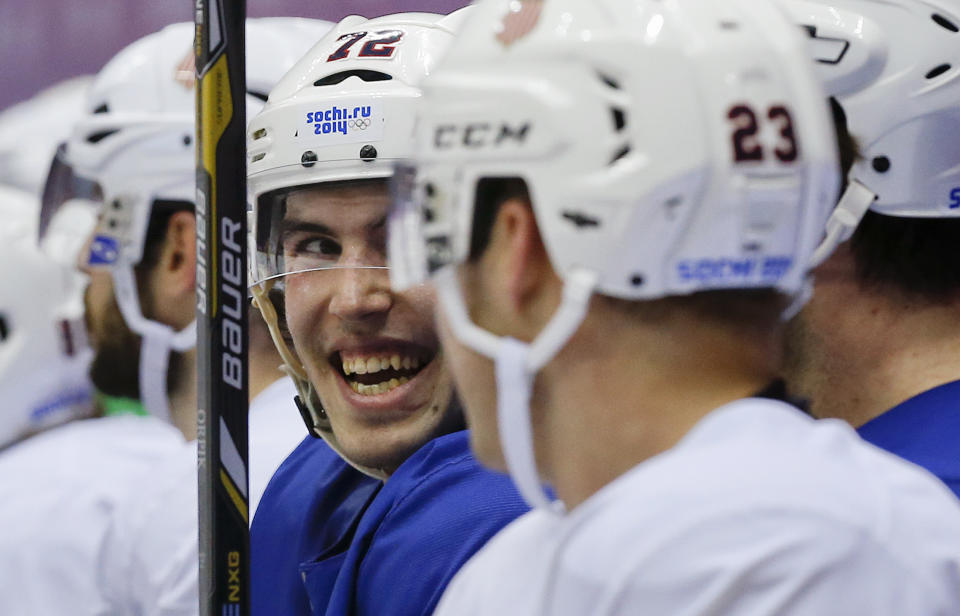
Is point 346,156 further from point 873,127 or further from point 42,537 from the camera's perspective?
point 42,537

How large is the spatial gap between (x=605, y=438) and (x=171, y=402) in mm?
2251

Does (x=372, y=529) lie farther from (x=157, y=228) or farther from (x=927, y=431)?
(x=157, y=228)

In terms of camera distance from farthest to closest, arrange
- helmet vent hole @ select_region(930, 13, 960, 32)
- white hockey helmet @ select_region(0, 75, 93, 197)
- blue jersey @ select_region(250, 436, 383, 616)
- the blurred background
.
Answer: white hockey helmet @ select_region(0, 75, 93, 197), the blurred background, blue jersey @ select_region(250, 436, 383, 616), helmet vent hole @ select_region(930, 13, 960, 32)

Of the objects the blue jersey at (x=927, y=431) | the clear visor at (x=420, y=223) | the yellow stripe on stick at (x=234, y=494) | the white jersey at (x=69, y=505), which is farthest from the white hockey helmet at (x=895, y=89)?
the white jersey at (x=69, y=505)

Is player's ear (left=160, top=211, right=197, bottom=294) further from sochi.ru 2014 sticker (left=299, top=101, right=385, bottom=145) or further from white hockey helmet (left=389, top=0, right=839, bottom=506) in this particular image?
white hockey helmet (left=389, top=0, right=839, bottom=506)

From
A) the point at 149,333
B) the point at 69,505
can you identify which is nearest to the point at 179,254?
the point at 149,333

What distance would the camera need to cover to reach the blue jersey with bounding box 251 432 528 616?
1.72 metres

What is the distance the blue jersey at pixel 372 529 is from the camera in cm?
172

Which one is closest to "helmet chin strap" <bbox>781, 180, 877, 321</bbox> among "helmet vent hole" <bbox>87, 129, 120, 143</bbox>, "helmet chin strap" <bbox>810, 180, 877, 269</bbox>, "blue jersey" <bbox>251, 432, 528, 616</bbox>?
"helmet chin strap" <bbox>810, 180, 877, 269</bbox>

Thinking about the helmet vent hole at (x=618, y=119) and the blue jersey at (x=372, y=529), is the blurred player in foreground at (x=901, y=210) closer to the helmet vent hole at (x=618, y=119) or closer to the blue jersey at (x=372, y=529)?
the blue jersey at (x=372, y=529)

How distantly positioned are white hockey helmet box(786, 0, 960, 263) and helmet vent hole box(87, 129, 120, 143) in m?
1.74

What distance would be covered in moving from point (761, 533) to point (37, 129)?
9.41ft

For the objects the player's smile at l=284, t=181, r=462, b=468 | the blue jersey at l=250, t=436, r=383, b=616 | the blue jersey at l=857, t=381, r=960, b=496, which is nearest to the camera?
the blue jersey at l=857, t=381, r=960, b=496

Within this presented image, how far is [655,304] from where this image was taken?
0.98m
